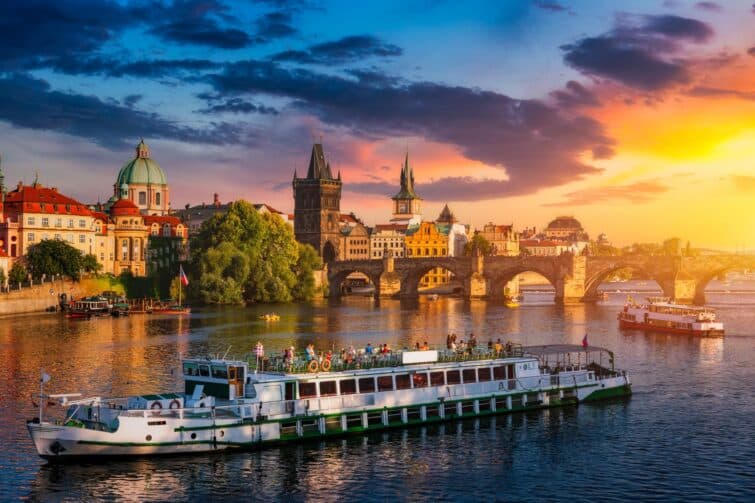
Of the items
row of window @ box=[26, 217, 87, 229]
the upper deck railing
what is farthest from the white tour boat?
row of window @ box=[26, 217, 87, 229]

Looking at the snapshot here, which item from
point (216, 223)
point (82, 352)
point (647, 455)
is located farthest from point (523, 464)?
point (216, 223)

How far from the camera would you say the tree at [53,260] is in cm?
13375

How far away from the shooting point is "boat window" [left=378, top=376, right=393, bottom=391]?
5003 cm

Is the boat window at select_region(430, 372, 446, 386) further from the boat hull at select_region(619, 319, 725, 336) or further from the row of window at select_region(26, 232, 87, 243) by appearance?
the row of window at select_region(26, 232, 87, 243)

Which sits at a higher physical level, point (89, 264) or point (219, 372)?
point (89, 264)

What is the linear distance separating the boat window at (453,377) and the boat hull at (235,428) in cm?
83

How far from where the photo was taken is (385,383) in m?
50.2

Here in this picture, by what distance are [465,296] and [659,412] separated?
121 m

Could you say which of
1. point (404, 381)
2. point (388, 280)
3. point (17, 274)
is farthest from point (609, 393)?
point (388, 280)

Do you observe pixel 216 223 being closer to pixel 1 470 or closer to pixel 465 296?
pixel 465 296

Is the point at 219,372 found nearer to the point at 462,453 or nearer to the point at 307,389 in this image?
the point at 307,389

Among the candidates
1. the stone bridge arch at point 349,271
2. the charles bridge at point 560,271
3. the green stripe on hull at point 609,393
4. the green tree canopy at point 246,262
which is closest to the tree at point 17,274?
the green tree canopy at point 246,262

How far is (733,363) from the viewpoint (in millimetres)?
78625

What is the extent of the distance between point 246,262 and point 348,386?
100m
